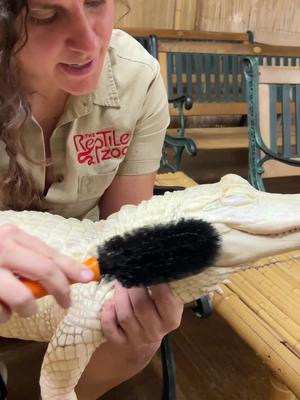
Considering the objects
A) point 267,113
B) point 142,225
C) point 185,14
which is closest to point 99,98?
point 142,225

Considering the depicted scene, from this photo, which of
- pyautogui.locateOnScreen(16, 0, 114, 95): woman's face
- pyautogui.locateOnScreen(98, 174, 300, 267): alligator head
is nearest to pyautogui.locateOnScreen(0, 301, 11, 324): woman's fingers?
pyautogui.locateOnScreen(98, 174, 300, 267): alligator head

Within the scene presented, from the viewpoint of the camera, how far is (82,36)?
0.75 metres

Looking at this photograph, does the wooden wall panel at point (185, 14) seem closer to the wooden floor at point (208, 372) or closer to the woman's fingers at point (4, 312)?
the wooden floor at point (208, 372)

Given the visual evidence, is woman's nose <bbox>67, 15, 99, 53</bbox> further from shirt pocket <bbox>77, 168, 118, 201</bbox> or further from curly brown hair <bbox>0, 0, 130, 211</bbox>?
shirt pocket <bbox>77, 168, 118, 201</bbox>

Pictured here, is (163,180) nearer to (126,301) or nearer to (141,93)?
(141,93)

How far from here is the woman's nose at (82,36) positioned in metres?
0.73

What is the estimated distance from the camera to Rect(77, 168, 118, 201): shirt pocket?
109cm

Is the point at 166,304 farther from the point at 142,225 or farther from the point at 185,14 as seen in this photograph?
the point at 185,14

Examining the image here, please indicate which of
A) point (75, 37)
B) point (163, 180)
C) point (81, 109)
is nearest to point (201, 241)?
point (75, 37)

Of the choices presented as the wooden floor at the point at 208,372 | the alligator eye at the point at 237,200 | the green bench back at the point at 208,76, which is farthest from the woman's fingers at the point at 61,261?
the green bench back at the point at 208,76

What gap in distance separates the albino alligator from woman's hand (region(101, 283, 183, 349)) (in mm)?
16

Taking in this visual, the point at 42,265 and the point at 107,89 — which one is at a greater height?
the point at 107,89

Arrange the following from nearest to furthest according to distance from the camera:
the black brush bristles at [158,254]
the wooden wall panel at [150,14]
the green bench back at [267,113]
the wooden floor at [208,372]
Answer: the black brush bristles at [158,254] < the wooden floor at [208,372] < the green bench back at [267,113] < the wooden wall panel at [150,14]

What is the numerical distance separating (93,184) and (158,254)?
1.85 feet
